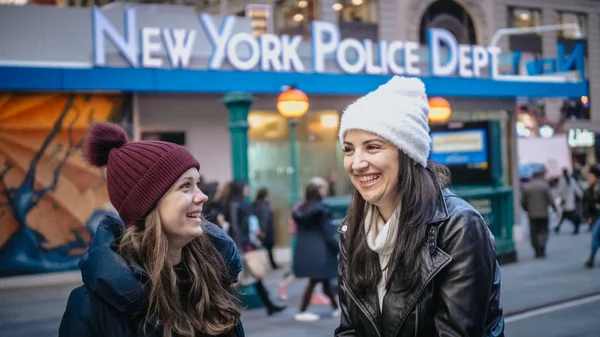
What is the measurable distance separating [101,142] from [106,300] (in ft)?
2.07

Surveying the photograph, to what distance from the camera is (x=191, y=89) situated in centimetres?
1485

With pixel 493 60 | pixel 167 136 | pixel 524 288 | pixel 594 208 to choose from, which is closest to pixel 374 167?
pixel 524 288

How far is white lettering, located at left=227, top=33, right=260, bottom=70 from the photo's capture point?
15375mm

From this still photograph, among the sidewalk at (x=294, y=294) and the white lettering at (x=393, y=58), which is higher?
the white lettering at (x=393, y=58)

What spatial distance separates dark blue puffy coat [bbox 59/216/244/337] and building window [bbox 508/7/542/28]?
37268 millimetres

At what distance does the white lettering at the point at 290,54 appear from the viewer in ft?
52.3

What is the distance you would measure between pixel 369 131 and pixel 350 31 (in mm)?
27848

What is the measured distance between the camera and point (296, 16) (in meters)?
31.2

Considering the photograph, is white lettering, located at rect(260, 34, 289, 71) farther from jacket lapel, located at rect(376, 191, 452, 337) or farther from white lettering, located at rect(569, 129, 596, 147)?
white lettering, located at rect(569, 129, 596, 147)

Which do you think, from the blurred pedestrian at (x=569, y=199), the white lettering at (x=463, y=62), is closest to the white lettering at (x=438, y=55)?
the white lettering at (x=463, y=62)

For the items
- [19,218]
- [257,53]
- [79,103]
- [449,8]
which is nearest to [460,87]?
[257,53]

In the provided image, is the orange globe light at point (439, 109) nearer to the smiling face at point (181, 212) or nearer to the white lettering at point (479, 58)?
the white lettering at point (479, 58)

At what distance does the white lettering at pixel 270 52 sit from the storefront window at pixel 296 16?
1422 cm

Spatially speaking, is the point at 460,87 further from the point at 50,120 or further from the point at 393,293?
the point at 393,293
